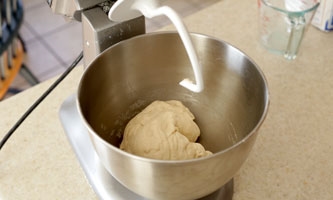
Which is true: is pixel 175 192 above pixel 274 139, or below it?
above

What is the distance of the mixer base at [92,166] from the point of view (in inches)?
20.8

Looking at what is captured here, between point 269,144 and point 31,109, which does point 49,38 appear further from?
point 269,144

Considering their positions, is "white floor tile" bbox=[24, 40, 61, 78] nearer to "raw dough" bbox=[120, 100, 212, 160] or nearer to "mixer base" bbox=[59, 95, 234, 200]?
"mixer base" bbox=[59, 95, 234, 200]

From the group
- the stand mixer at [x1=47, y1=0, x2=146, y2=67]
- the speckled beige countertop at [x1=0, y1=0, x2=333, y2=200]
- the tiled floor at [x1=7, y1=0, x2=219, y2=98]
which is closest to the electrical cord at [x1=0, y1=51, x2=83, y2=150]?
the speckled beige countertop at [x1=0, y1=0, x2=333, y2=200]

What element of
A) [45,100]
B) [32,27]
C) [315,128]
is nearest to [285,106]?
[315,128]

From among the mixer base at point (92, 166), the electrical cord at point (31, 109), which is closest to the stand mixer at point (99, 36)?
the mixer base at point (92, 166)

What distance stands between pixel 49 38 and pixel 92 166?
129 centimetres

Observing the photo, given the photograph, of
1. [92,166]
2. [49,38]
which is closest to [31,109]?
[92,166]

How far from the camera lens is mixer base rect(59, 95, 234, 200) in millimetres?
529

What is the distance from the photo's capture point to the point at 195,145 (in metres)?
0.54

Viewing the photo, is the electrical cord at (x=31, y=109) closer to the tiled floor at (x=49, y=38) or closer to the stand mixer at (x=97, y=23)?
the stand mixer at (x=97, y=23)

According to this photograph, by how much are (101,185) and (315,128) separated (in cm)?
34

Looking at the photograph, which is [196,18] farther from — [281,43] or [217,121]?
[217,121]

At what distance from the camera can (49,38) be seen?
1738mm
